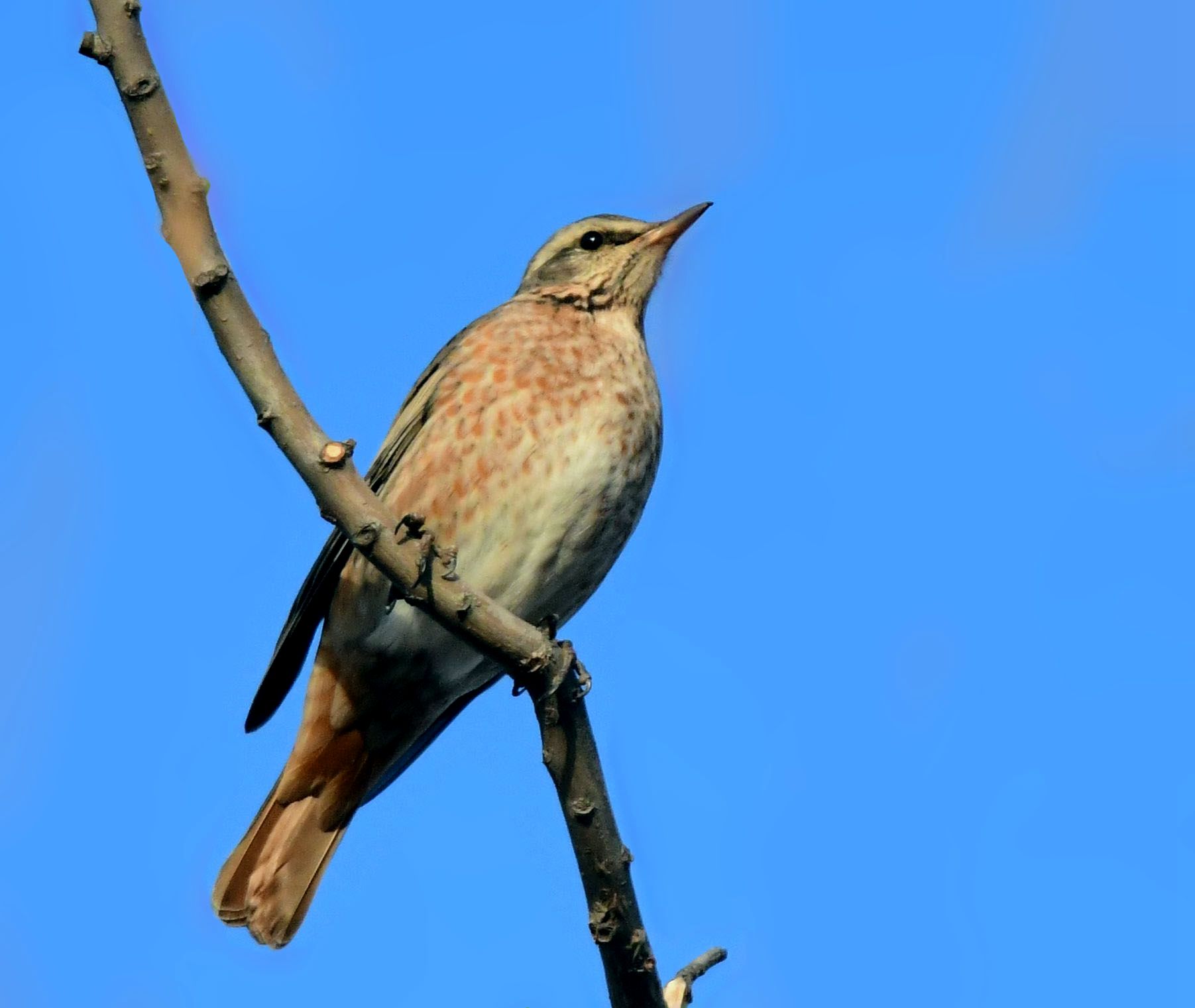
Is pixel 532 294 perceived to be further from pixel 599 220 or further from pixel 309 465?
pixel 309 465

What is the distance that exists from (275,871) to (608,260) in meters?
3.20

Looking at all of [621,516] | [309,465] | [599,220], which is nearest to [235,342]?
[309,465]

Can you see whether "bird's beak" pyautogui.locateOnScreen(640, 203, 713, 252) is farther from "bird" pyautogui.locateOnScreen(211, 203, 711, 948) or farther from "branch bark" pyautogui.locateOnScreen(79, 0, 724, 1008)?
"branch bark" pyautogui.locateOnScreen(79, 0, 724, 1008)

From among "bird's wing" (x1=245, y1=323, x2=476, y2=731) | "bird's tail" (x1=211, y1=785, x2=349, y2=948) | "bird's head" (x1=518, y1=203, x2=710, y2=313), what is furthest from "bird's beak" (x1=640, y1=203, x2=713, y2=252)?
"bird's tail" (x1=211, y1=785, x2=349, y2=948)

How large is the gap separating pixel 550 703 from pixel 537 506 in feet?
5.98

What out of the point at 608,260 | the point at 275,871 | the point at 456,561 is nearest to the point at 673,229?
the point at 608,260

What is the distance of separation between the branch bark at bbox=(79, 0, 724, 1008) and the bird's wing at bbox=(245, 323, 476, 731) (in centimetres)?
211

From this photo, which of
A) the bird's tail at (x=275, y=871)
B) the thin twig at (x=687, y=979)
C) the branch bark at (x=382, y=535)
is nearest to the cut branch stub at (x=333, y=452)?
the branch bark at (x=382, y=535)

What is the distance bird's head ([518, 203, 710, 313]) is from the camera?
7531mm

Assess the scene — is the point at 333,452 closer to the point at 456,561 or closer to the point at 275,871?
the point at 456,561

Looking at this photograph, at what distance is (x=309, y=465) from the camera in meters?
4.09

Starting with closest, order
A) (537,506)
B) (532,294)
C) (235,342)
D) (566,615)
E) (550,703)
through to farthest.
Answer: (235,342), (550,703), (537,506), (566,615), (532,294)

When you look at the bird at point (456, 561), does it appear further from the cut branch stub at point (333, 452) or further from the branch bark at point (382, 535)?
the cut branch stub at point (333, 452)

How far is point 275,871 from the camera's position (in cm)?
671
